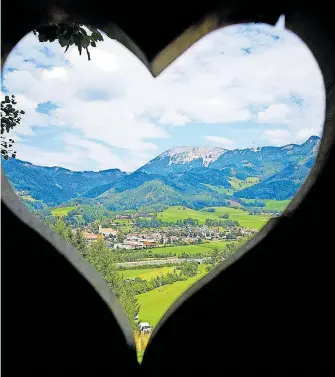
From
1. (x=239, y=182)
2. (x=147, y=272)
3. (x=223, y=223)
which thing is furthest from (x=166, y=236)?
(x=239, y=182)

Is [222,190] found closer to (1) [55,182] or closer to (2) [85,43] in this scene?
(1) [55,182]

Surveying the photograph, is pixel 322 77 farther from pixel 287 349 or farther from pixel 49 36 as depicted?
pixel 49 36

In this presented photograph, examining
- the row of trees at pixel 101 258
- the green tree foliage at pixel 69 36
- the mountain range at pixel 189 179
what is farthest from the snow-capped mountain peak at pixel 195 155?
the green tree foliage at pixel 69 36

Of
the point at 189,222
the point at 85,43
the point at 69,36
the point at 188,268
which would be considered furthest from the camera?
the point at 189,222

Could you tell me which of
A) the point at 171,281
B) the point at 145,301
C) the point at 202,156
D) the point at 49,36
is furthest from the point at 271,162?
the point at 49,36

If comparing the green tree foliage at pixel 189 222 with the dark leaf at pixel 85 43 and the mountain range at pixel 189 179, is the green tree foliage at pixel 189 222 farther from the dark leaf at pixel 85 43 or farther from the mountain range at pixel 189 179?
the dark leaf at pixel 85 43

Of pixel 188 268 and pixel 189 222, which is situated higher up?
pixel 189 222

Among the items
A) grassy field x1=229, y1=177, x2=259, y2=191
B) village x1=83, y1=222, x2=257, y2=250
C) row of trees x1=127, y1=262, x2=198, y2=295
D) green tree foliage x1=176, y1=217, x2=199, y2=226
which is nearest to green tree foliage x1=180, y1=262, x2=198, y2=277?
row of trees x1=127, y1=262, x2=198, y2=295
